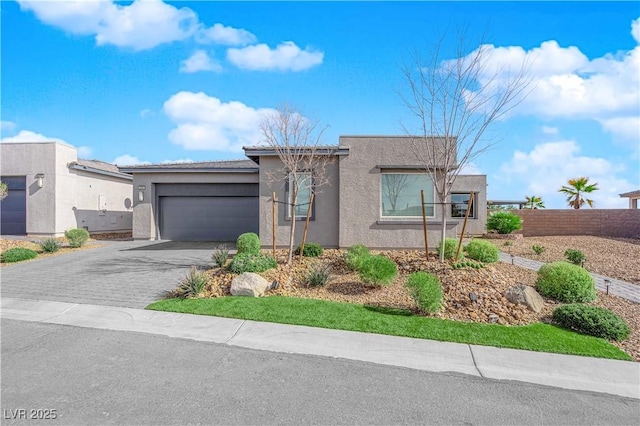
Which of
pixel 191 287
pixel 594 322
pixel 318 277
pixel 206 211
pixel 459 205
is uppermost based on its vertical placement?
pixel 459 205

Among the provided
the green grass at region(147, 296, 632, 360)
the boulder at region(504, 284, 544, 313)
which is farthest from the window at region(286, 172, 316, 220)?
the boulder at region(504, 284, 544, 313)

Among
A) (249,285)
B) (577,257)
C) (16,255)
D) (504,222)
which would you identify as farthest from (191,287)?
(504,222)

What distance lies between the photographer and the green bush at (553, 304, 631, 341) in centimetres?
523

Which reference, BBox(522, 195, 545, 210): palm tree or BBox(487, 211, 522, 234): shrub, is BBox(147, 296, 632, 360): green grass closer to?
BBox(487, 211, 522, 234): shrub

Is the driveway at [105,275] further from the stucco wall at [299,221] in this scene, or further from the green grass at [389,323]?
the stucco wall at [299,221]

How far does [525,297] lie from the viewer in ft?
21.0

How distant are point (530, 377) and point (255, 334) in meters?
3.83

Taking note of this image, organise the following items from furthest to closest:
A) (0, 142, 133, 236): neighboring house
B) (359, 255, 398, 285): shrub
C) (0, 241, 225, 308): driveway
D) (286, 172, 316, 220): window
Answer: (0, 142, 133, 236): neighboring house, (286, 172, 316, 220): window, (0, 241, 225, 308): driveway, (359, 255, 398, 285): shrub

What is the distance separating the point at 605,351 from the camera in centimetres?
480

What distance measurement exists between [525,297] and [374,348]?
342 centimetres

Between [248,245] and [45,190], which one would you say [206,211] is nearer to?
[248,245]

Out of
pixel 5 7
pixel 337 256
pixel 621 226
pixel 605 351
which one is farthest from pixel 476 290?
pixel 621 226

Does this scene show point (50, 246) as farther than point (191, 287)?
Yes

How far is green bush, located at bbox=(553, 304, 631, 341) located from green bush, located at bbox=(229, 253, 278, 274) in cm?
615
